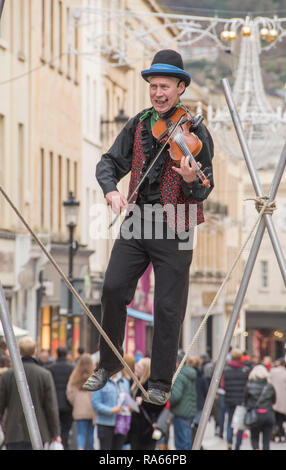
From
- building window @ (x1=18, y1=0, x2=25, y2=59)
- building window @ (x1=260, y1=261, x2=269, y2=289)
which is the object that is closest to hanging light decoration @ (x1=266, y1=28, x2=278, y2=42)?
building window @ (x1=18, y1=0, x2=25, y2=59)

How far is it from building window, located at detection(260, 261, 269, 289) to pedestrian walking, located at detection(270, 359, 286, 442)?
169 feet

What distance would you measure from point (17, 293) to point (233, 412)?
24.2ft

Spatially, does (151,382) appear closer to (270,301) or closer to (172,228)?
(172,228)

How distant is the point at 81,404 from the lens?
16.0 m

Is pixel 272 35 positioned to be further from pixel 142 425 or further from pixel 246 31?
pixel 142 425

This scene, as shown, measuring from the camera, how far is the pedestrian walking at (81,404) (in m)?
15.6

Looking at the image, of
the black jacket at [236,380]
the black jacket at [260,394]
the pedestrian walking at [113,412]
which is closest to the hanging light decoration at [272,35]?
the black jacket at [236,380]

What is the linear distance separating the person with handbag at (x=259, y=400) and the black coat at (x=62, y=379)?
3.72 meters

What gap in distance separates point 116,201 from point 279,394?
18.6m

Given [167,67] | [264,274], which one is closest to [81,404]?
[167,67]

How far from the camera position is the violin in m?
6.50

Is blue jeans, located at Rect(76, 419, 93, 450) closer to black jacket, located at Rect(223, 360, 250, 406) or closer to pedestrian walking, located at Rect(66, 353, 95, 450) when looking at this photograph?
pedestrian walking, located at Rect(66, 353, 95, 450)

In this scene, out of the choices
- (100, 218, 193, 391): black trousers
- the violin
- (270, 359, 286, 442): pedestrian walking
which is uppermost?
the violin

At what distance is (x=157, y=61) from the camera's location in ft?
22.1
